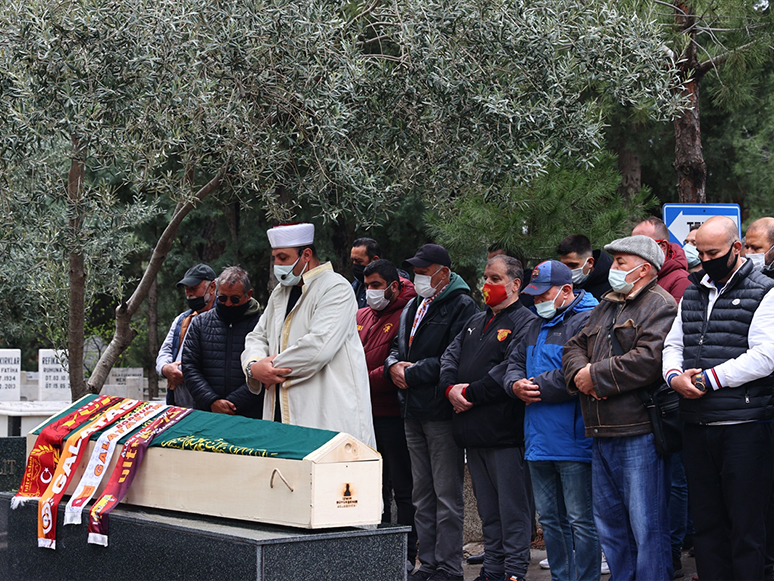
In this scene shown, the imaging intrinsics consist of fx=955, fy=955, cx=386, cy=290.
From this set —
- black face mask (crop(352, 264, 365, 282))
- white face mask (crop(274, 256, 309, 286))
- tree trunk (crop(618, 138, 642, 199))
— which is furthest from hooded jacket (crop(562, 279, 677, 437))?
tree trunk (crop(618, 138, 642, 199))

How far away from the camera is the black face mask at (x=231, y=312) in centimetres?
689

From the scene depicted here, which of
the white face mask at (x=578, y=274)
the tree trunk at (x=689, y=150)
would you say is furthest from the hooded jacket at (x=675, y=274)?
the tree trunk at (x=689, y=150)

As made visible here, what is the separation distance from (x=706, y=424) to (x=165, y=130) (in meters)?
4.15

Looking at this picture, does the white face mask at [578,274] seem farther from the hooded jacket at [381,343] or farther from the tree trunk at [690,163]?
the tree trunk at [690,163]

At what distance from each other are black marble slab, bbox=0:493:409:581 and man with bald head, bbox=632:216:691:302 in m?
2.58

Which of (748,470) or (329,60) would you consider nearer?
(748,470)

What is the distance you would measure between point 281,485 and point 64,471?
1665 millimetres

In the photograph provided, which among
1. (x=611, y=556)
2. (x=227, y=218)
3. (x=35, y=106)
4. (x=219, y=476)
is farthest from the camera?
(x=227, y=218)

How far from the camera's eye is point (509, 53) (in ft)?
23.8

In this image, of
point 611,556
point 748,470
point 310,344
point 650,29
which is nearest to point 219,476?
point 310,344

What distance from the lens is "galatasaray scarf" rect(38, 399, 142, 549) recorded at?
5.35m

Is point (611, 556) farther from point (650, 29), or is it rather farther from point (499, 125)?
point (650, 29)

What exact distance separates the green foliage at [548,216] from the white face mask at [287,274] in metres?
3.66

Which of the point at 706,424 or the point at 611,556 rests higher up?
the point at 706,424
